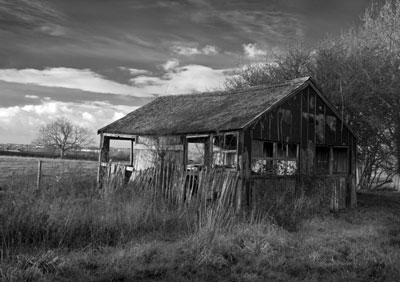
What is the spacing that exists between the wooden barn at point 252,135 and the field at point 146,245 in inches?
166

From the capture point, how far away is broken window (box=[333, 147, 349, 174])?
17.0m

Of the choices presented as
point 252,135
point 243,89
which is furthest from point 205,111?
point 252,135

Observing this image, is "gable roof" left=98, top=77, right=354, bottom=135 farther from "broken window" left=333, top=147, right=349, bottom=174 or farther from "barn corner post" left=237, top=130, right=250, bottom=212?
"broken window" left=333, top=147, right=349, bottom=174

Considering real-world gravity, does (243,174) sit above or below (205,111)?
below

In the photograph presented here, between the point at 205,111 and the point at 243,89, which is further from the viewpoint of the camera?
the point at 243,89

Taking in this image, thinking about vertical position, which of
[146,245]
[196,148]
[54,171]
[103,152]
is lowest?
[146,245]

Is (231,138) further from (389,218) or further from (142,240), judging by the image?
(142,240)

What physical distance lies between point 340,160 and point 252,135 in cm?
634

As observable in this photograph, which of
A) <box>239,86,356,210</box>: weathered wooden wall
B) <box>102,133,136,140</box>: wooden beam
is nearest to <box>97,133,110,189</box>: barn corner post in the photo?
<box>102,133,136,140</box>: wooden beam

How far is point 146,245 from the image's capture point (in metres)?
6.79

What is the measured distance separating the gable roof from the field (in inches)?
187

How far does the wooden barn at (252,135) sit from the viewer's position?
13.0 metres

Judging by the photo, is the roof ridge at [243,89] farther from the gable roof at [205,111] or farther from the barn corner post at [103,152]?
the barn corner post at [103,152]

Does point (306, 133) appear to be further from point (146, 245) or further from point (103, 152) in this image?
point (146, 245)
